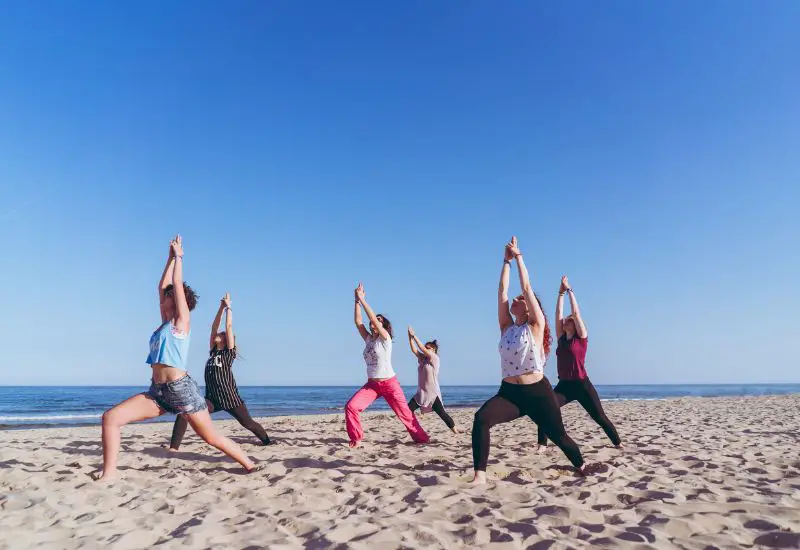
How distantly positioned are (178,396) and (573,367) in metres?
4.84

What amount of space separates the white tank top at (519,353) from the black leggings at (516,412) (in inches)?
5.9

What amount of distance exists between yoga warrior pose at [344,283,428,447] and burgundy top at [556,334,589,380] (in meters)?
2.23

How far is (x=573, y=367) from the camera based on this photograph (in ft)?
22.9

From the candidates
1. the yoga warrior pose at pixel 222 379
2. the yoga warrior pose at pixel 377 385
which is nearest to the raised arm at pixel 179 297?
the yoga warrior pose at pixel 222 379

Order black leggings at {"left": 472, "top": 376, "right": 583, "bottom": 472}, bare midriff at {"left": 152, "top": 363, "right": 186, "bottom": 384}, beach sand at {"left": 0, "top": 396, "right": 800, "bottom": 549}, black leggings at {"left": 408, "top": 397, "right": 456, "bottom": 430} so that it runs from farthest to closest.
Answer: black leggings at {"left": 408, "top": 397, "right": 456, "bottom": 430} < bare midriff at {"left": 152, "top": 363, "right": 186, "bottom": 384} < black leggings at {"left": 472, "top": 376, "right": 583, "bottom": 472} < beach sand at {"left": 0, "top": 396, "right": 800, "bottom": 549}

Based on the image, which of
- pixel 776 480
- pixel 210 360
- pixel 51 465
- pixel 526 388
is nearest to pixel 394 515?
pixel 526 388

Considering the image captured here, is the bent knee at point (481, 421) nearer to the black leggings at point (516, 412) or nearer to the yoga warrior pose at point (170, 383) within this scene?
the black leggings at point (516, 412)

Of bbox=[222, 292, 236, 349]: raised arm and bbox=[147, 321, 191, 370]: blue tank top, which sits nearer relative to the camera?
bbox=[147, 321, 191, 370]: blue tank top

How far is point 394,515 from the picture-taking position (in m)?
3.94

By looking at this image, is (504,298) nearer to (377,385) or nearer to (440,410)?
(377,385)

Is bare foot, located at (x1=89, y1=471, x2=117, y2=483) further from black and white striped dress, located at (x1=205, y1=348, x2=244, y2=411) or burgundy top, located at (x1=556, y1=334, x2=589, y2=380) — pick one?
burgundy top, located at (x1=556, y1=334, x2=589, y2=380)

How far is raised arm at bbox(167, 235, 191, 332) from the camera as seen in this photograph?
5.06 meters

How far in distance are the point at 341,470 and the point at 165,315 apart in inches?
97.3

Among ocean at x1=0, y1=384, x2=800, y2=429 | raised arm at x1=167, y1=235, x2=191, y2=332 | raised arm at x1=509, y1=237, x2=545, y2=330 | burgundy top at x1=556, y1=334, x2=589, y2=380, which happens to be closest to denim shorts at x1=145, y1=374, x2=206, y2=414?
raised arm at x1=167, y1=235, x2=191, y2=332
